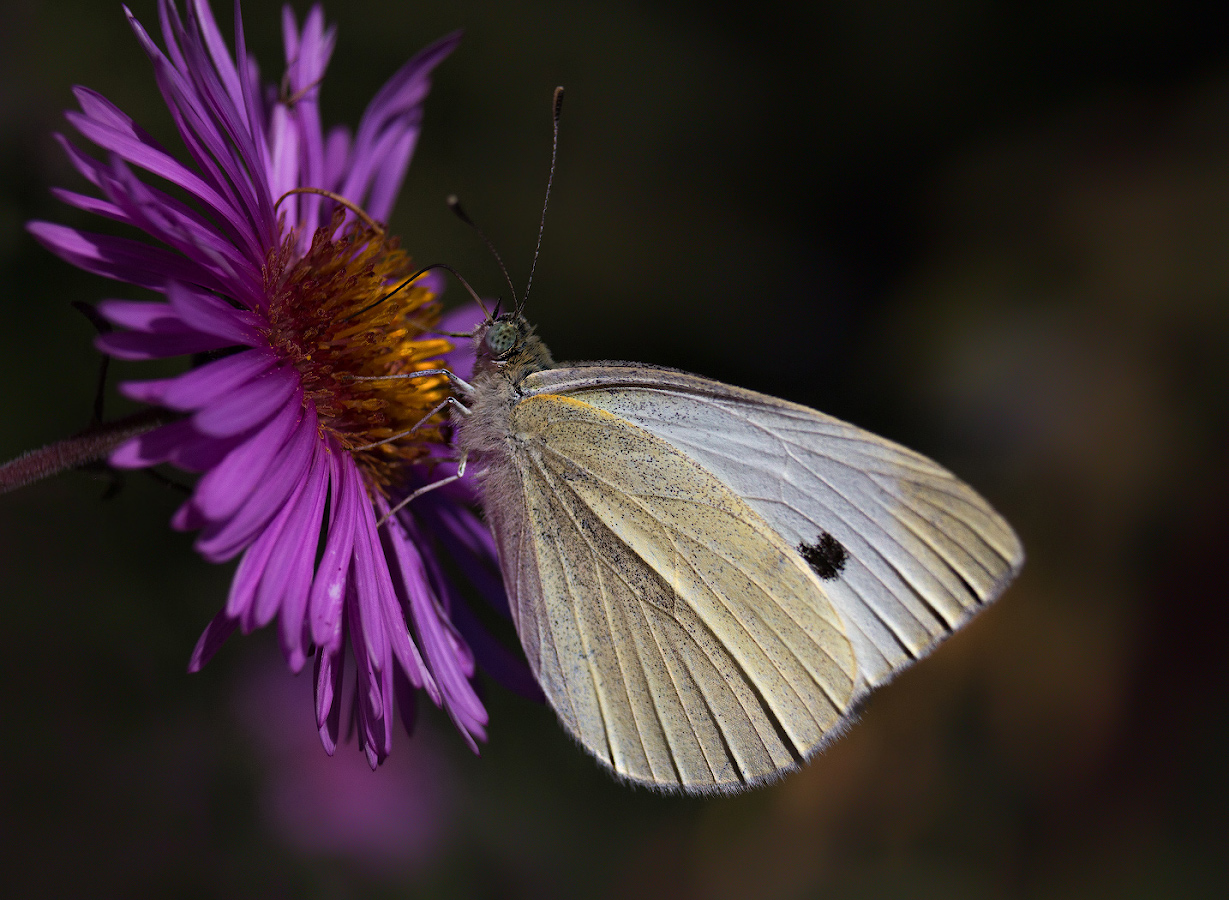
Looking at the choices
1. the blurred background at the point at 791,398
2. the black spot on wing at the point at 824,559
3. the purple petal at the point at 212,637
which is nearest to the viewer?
the purple petal at the point at 212,637

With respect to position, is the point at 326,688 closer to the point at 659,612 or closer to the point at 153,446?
the point at 153,446

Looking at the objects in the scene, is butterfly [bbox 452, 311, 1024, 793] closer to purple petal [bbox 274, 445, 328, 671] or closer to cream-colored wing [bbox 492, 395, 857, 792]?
cream-colored wing [bbox 492, 395, 857, 792]

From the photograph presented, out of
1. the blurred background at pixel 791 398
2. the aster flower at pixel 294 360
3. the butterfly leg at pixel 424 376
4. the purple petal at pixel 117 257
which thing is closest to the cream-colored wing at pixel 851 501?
the butterfly leg at pixel 424 376

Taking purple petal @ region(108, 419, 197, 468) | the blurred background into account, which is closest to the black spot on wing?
purple petal @ region(108, 419, 197, 468)

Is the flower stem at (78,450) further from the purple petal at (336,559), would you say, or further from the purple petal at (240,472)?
the purple petal at (336,559)

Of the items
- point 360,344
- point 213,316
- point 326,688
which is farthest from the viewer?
point 360,344

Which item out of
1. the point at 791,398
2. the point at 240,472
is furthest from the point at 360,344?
the point at 791,398
